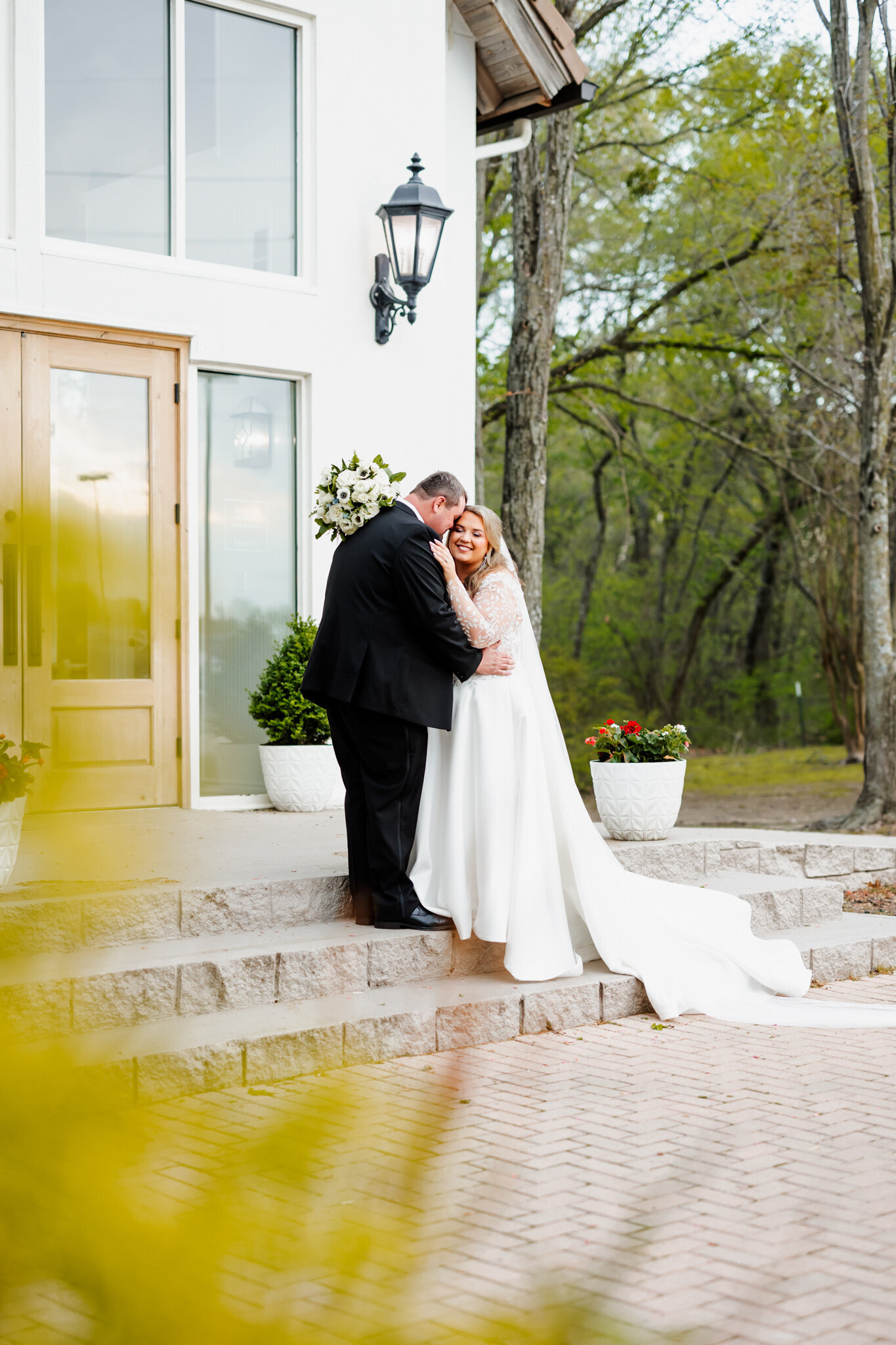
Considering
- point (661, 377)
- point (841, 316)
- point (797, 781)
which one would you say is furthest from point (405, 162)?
point (661, 377)

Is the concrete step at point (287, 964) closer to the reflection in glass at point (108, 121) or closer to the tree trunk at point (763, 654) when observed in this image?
the reflection in glass at point (108, 121)

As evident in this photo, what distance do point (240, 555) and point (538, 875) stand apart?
409cm

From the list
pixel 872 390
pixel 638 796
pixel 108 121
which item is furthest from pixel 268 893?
pixel 872 390

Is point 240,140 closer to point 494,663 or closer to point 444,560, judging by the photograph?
point 444,560

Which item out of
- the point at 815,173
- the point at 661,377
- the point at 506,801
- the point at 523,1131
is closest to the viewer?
the point at 523,1131

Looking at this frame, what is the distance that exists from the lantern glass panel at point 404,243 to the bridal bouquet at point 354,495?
3.42 m

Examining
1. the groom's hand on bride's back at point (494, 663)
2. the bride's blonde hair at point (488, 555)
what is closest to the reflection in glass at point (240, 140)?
the bride's blonde hair at point (488, 555)

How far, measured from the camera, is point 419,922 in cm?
586

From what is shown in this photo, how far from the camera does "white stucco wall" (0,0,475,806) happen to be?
28.2ft

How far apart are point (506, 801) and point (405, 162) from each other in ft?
18.8

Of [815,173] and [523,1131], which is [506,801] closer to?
[523,1131]

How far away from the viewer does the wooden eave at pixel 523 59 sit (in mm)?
9875

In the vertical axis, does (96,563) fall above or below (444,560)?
below

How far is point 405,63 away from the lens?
947 cm
